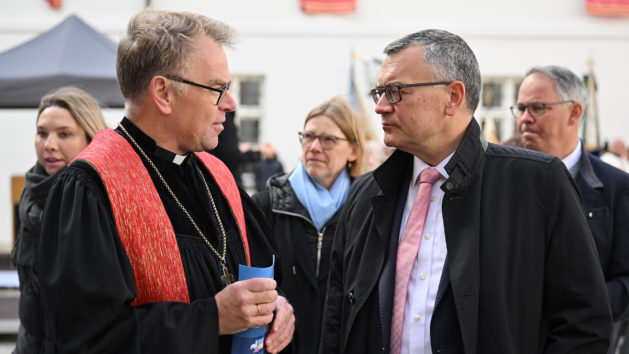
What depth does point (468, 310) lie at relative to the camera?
6.86 feet

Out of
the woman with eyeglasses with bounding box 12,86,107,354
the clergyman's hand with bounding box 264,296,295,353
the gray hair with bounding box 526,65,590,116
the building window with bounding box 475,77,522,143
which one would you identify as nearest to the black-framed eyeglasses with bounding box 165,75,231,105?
the clergyman's hand with bounding box 264,296,295,353

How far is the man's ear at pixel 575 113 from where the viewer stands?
353cm

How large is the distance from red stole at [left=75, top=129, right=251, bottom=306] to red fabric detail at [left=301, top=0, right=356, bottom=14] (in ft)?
36.3

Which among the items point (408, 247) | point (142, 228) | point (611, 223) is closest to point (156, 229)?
point (142, 228)

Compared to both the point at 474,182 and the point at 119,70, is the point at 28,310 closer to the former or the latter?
the point at 119,70

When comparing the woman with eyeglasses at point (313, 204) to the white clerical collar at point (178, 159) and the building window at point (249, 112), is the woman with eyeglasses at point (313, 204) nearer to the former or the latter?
the white clerical collar at point (178, 159)

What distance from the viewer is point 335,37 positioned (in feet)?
42.1

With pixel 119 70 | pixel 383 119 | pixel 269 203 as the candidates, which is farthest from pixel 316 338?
pixel 119 70

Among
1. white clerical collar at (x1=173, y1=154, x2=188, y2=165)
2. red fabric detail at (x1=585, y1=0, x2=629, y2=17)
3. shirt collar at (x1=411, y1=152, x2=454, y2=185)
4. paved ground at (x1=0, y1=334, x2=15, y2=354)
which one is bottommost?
paved ground at (x1=0, y1=334, x2=15, y2=354)

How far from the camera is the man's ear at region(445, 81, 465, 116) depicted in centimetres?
235

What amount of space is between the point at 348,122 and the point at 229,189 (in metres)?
1.72

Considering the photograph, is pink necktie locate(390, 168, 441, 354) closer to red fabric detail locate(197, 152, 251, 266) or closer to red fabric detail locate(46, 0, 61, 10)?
red fabric detail locate(197, 152, 251, 266)

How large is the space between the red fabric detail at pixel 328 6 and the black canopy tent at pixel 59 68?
20.6ft

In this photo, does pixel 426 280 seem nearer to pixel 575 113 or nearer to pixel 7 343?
pixel 575 113
